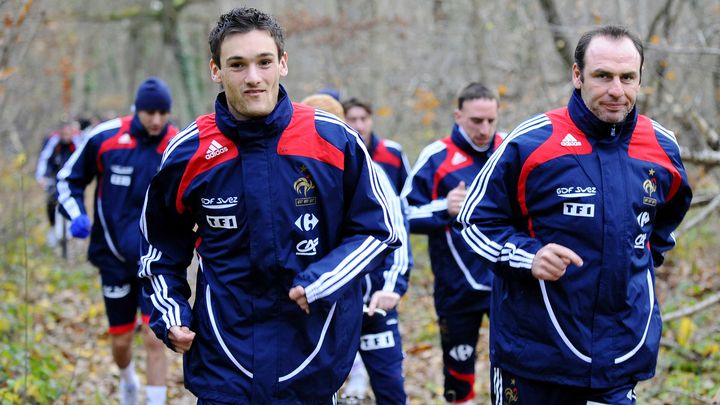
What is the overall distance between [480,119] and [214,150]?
3071mm

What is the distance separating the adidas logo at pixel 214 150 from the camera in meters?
3.81

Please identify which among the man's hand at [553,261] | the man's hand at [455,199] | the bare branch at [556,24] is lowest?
the man's hand at [553,261]

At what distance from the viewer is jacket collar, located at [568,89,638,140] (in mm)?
3969

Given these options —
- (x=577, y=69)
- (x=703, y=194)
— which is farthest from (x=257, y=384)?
(x=703, y=194)

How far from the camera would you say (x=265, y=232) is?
3.74 meters

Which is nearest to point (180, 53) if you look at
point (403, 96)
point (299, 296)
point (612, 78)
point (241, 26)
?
point (403, 96)

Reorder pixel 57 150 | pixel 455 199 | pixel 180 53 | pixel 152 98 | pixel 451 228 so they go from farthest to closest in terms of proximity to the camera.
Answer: pixel 180 53, pixel 57 150, pixel 152 98, pixel 451 228, pixel 455 199

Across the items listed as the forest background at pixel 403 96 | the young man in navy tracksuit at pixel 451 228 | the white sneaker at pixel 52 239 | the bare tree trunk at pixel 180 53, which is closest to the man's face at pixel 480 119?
the young man in navy tracksuit at pixel 451 228

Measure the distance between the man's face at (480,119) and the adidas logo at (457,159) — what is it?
0.15 m

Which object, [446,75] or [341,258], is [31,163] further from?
[341,258]

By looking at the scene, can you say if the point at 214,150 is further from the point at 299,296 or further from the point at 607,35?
the point at 607,35

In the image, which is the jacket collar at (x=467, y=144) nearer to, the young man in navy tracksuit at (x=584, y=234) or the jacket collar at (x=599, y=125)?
the young man in navy tracksuit at (x=584, y=234)

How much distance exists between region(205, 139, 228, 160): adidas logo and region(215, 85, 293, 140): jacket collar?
0.20 ft

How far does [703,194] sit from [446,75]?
9.19m
